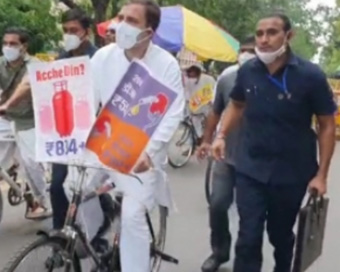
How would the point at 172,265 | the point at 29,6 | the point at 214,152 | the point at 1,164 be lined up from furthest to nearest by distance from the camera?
the point at 29,6 < the point at 1,164 < the point at 172,265 < the point at 214,152

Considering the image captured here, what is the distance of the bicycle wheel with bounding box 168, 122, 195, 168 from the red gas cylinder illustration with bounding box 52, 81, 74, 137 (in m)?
7.46

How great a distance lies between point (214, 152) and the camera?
4793mm

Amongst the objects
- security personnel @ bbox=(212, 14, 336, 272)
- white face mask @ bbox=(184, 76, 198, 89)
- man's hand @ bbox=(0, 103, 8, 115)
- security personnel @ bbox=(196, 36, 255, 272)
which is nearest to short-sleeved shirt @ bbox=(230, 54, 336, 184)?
security personnel @ bbox=(212, 14, 336, 272)

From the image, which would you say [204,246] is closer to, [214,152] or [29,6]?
[214,152]

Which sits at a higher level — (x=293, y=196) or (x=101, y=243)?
(x=293, y=196)

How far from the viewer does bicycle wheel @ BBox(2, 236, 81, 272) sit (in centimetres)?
393

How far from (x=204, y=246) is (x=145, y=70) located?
298 centimetres

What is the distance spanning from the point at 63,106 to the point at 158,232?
1481 mm

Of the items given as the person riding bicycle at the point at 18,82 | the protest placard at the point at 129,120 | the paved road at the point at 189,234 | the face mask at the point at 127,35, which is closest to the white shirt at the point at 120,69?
the face mask at the point at 127,35

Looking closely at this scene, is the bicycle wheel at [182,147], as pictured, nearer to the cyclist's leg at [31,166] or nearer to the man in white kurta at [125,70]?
the cyclist's leg at [31,166]

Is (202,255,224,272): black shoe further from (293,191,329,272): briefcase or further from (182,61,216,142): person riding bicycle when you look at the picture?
(182,61,216,142): person riding bicycle

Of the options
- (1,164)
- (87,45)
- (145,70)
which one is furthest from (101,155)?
(1,164)

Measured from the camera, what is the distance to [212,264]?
19.0 feet

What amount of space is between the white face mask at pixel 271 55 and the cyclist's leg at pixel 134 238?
105cm
